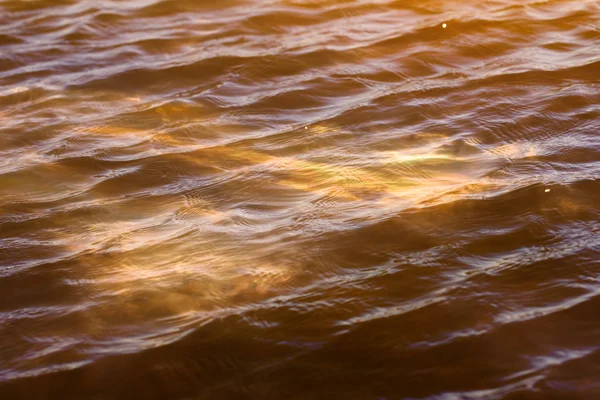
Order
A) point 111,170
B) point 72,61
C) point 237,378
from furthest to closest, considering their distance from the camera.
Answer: point 72,61 < point 111,170 < point 237,378

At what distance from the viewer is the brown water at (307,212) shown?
1875 mm

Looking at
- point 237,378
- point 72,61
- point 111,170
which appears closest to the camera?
point 237,378

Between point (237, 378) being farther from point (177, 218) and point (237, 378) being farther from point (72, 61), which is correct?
point (72, 61)

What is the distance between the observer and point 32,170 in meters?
2.99

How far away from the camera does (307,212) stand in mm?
2562

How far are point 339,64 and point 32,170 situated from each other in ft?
5.42

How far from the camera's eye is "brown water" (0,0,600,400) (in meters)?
1.88

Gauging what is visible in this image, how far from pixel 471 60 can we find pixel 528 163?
4.17 feet

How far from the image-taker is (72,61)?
4.22m

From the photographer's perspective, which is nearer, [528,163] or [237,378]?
[237,378]

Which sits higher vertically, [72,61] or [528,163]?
[72,61]

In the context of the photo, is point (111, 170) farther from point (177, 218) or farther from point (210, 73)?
point (210, 73)

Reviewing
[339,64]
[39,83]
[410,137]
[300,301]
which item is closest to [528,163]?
[410,137]

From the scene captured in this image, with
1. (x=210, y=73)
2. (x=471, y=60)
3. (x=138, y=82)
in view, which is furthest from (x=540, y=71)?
(x=138, y=82)
